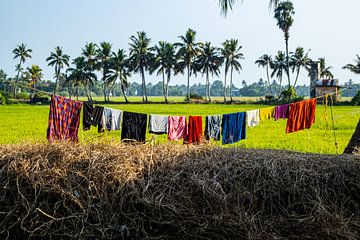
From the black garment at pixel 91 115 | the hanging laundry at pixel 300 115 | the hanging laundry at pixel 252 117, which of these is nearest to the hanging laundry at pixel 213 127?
the hanging laundry at pixel 252 117

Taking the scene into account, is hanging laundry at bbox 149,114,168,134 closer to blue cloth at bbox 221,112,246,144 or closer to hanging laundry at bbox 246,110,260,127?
blue cloth at bbox 221,112,246,144

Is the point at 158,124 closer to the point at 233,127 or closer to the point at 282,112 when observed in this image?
the point at 233,127

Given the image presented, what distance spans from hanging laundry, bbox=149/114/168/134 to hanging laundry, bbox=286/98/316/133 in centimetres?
377

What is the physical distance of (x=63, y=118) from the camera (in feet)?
26.6

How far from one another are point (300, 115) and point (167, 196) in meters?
7.76

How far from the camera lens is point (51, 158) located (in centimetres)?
447

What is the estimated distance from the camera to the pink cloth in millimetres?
9172

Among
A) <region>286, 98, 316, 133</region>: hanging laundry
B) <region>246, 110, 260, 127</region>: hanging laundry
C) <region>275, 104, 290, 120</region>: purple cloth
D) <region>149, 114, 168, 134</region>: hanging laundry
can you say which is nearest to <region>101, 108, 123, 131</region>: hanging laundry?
<region>149, 114, 168, 134</region>: hanging laundry

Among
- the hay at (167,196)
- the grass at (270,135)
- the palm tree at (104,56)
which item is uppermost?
the palm tree at (104,56)

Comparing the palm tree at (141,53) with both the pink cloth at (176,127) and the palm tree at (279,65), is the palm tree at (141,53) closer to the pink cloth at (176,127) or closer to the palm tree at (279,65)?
the palm tree at (279,65)

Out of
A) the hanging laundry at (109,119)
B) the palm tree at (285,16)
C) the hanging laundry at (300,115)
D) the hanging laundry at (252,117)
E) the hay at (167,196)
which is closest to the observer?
the hay at (167,196)

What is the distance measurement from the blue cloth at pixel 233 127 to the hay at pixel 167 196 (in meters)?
4.82

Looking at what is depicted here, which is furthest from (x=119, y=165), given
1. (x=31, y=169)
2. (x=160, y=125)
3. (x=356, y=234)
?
(x=160, y=125)

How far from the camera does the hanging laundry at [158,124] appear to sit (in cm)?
915
